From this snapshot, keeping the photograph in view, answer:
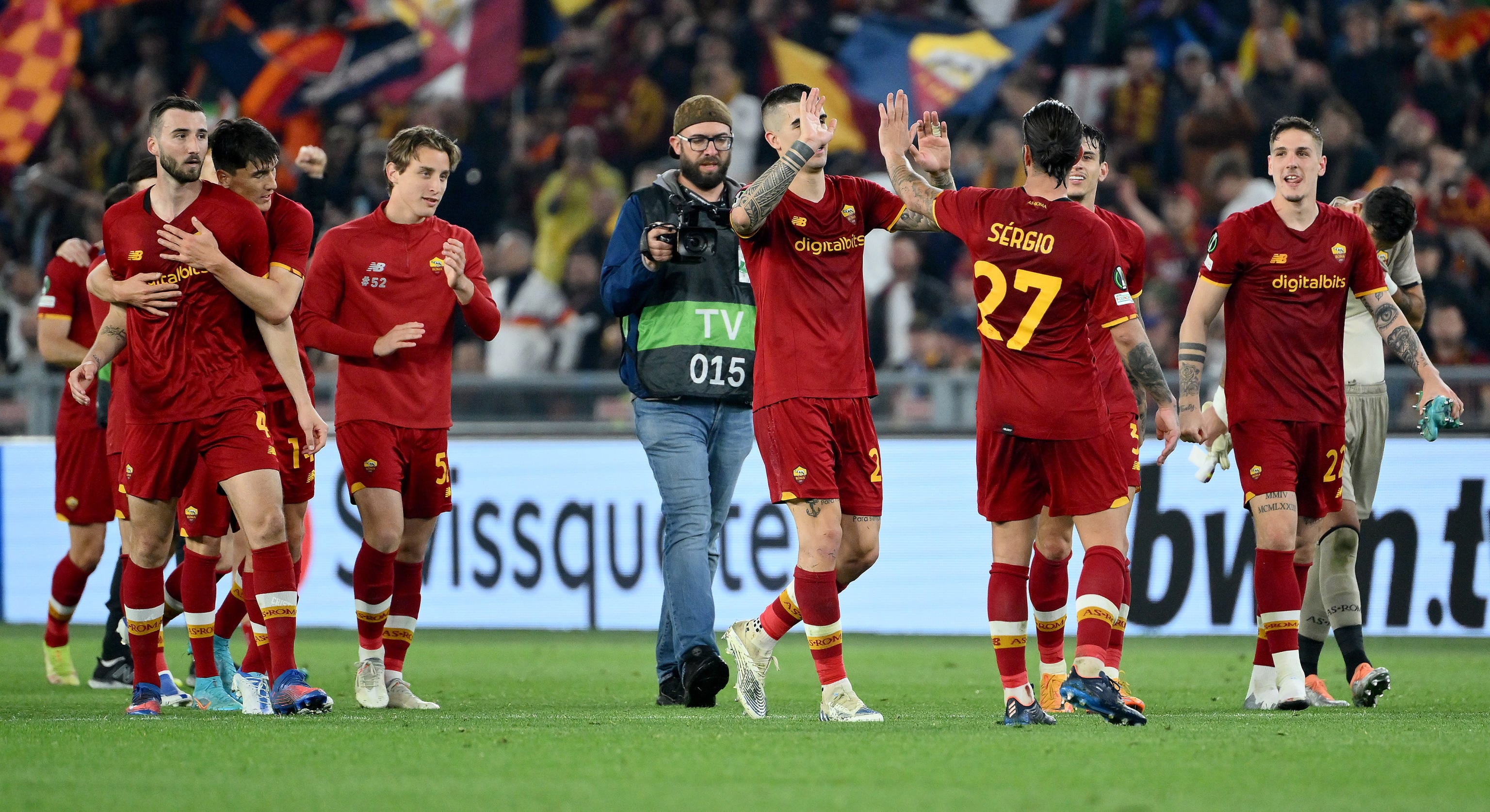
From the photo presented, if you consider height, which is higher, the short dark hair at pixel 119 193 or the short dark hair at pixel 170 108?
the short dark hair at pixel 170 108

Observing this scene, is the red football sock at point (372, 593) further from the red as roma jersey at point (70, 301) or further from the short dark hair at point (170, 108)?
the red as roma jersey at point (70, 301)

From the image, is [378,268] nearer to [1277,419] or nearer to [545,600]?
[1277,419]

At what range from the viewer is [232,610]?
8430mm

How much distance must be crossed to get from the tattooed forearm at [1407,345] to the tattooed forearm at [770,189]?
299cm

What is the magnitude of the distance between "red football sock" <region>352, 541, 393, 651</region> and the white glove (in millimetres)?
3887

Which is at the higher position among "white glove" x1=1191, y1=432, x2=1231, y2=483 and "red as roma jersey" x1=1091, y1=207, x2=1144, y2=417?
"red as roma jersey" x1=1091, y1=207, x2=1144, y2=417

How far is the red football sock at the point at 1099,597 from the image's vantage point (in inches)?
250

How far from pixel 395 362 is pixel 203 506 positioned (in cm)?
107

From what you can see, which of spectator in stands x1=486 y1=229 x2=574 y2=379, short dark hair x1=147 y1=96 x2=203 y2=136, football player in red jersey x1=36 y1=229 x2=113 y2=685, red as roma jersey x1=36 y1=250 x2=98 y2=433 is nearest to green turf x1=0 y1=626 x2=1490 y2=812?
football player in red jersey x1=36 y1=229 x2=113 y2=685

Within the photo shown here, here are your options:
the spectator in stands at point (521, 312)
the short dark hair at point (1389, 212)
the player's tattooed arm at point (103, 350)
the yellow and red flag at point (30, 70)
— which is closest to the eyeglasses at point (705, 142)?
the player's tattooed arm at point (103, 350)

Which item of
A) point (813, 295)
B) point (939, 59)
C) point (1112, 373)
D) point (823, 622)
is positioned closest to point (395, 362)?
point (813, 295)

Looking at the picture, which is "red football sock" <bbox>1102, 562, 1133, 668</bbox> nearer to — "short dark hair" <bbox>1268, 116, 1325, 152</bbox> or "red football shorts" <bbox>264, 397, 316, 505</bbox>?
"short dark hair" <bbox>1268, 116, 1325, 152</bbox>

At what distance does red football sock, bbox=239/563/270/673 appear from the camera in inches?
304

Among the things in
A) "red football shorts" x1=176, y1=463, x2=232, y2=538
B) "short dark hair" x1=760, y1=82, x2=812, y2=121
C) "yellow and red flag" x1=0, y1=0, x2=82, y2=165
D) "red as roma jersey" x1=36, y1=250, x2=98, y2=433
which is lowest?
"red football shorts" x1=176, y1=463, x2=232, y2=538
